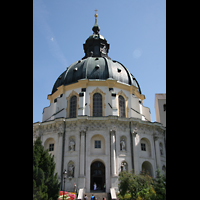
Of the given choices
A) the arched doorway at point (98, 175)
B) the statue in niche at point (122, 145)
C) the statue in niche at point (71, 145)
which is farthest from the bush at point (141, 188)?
the statue in niche at point (71, 145)

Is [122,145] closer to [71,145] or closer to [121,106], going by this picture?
[71,145]

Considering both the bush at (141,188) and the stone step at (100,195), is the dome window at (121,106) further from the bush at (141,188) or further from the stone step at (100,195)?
the bush at (141,188)

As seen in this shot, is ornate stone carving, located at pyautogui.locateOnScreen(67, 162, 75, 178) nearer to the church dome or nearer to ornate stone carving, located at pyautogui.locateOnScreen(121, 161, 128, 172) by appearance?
ornate stone carving, located at pyautogui.locateOnScreen(121, 161, 128, 172)

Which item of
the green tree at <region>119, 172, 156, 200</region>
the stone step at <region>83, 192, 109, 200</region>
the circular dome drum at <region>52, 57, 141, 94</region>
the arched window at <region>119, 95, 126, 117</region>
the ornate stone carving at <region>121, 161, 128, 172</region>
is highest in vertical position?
the circular dome drum at <region>52, 57, 141, 94</region>

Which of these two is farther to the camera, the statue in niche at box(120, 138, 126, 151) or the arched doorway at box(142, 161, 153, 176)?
the arched doorway at box(142, 161, 153, 176)

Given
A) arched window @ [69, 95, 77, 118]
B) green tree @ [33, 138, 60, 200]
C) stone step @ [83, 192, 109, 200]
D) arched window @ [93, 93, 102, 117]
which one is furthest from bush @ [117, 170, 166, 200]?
arched window @ [69, 95, 77, 118]

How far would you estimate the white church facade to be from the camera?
34.6 metres

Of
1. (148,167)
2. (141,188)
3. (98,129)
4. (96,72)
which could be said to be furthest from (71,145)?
(96,72)

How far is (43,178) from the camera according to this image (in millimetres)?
21734

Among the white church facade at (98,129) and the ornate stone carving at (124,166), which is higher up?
the white church facade at (98,129)

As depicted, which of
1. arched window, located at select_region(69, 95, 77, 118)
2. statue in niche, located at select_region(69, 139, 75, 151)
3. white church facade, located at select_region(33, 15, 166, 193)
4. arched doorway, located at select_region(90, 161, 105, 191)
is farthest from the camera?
arched window, located at select_region(69, 95, 77, 118)

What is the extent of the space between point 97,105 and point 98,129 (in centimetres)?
570

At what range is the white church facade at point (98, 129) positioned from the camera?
34.6 meters
